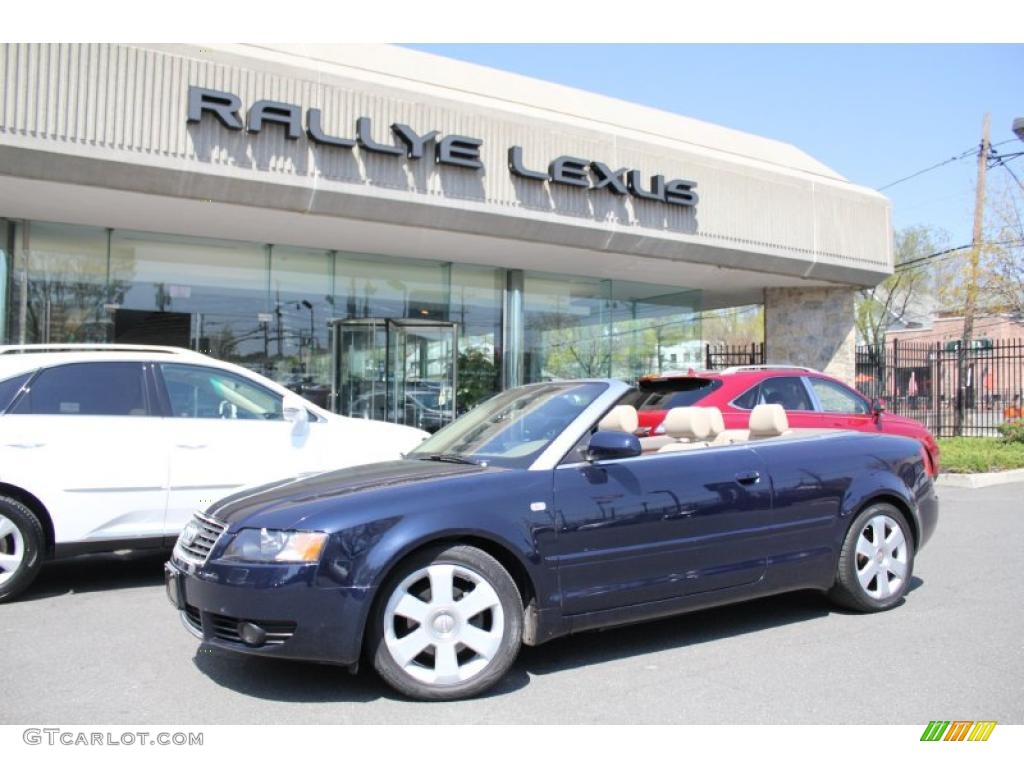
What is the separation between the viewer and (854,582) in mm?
5641

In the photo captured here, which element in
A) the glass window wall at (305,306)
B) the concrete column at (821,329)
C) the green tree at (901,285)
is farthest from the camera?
the green tree at (901,285)

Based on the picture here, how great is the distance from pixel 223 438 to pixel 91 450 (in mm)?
917

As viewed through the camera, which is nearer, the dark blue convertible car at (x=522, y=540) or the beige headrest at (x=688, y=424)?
the dark blue convertible car at (x=522, y=540)

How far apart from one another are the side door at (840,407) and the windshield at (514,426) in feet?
17.6

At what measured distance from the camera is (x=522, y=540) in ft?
14.4

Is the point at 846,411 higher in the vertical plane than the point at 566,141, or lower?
lower

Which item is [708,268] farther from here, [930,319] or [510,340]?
[930,319]

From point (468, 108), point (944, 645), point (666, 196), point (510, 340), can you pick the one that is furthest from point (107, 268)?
point (944, 645)

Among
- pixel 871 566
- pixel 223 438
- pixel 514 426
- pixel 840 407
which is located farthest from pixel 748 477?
pixel 840 407

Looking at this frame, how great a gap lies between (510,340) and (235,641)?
12511 mm

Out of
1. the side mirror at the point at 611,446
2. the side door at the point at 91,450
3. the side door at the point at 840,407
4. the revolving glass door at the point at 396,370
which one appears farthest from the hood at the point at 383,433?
the revolving glass door at the point at 396,370

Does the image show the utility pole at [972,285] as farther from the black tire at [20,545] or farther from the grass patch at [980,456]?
the black tire at [20,545]

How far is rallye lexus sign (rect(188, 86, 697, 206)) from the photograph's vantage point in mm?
10633

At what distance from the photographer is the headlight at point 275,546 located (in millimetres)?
4055
